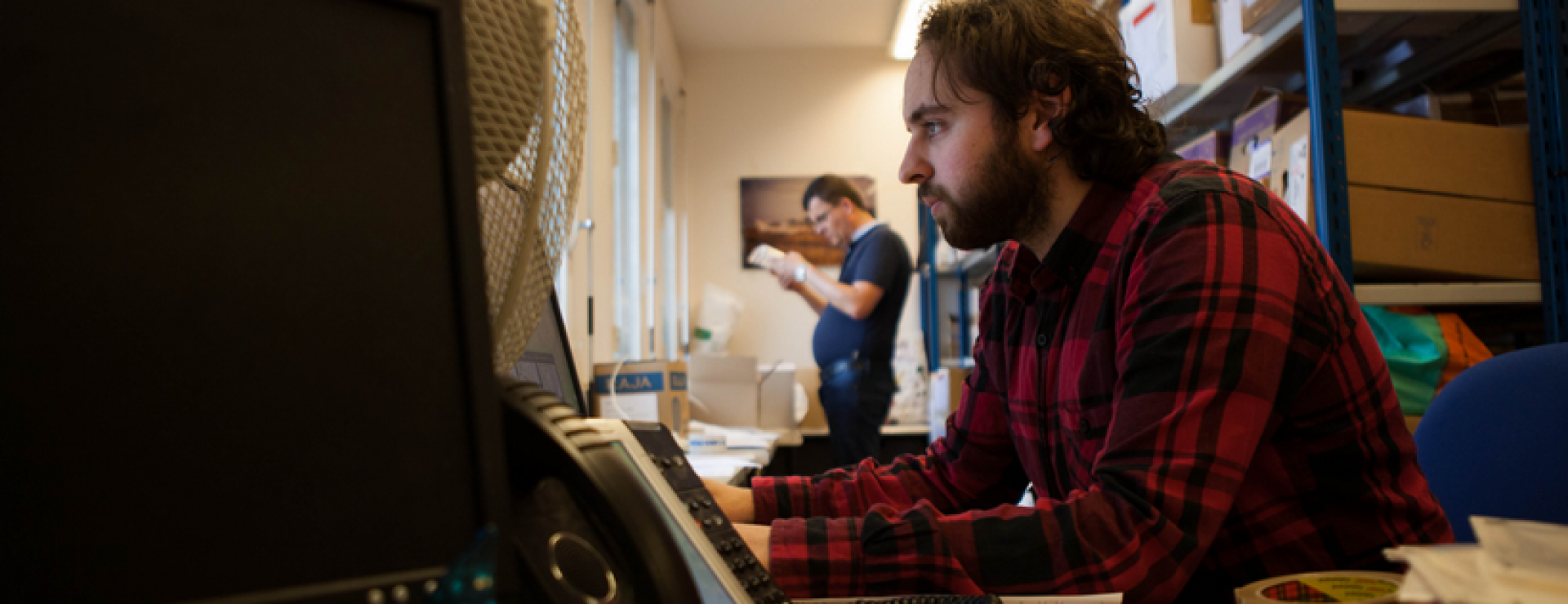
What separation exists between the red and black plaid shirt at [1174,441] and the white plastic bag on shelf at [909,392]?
3176mm

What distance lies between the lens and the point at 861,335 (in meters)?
2.78

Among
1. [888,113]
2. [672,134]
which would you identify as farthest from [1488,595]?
[888,113]

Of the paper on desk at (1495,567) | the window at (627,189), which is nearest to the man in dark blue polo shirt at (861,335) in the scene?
the window at (627,189)

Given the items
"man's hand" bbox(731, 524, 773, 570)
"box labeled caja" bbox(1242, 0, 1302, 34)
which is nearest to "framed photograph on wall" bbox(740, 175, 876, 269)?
"box labeled caja" bbox(1242, 0, 1302, 34)

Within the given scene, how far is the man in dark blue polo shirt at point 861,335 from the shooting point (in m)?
2.75

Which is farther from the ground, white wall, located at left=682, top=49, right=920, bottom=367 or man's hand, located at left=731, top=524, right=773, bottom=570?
white wall, located at left=682, top=49, right=920, bottom=367

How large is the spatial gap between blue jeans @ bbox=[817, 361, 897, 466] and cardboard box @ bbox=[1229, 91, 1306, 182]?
1.43 metres

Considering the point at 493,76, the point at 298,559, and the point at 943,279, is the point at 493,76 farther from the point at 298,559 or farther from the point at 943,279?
the point at 943,279

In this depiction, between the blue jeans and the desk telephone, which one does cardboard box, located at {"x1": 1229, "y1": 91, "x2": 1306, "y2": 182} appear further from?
the blue jeans

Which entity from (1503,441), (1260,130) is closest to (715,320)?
(1260,130)

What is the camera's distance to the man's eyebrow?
95cm

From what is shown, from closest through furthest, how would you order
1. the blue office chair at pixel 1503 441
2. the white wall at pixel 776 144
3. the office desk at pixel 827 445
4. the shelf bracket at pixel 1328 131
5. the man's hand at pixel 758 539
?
1. the man's hand at pixel 758 539
2. the blue office chair at pixel 1503 441
3. the shelf bracket at pixel 1328 131
4. the office desk at pixel 827 445
5. the white wall at pixel 776 144

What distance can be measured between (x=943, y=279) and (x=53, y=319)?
15.1 feet

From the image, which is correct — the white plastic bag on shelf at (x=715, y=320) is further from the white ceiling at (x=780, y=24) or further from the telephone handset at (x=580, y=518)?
the telephone handset at (x=580, y=518)
